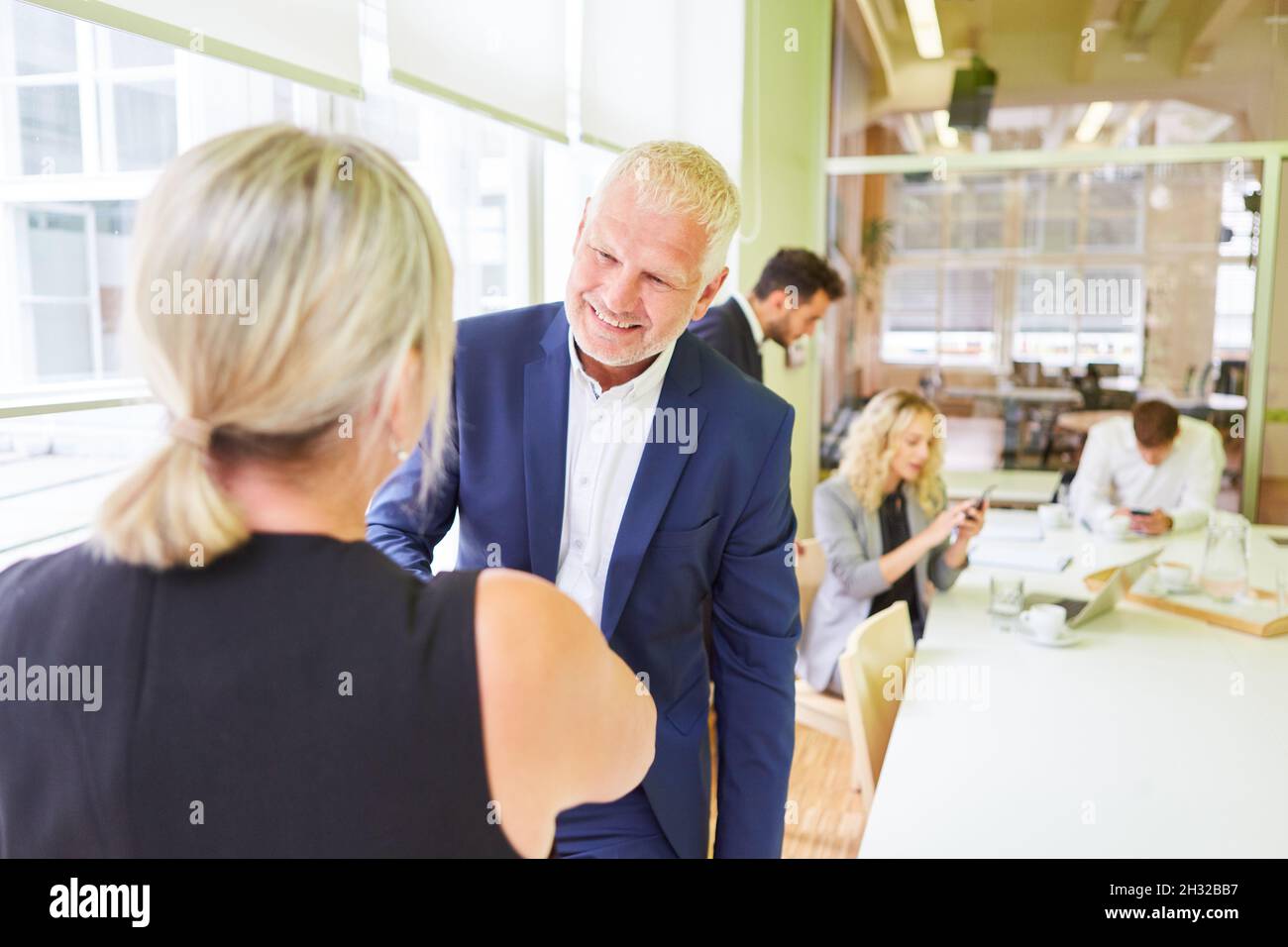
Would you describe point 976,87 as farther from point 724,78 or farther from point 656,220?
point 656,220

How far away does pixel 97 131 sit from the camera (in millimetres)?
1522

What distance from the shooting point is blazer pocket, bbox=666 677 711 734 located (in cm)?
150

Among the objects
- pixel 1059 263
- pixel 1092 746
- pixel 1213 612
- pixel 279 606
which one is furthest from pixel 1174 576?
pixel 279 606

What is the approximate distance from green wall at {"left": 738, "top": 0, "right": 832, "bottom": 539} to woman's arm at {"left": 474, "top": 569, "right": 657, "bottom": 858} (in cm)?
290

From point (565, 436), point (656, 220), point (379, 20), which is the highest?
point (379, 20)

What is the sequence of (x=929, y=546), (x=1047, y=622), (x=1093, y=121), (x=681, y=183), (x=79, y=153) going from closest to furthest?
1. (x=681, y=183)
2. (x=79, y=153)
3. (x=1047, y=622)
4. (x=929, y=546)
5. (x=1093, y=121)

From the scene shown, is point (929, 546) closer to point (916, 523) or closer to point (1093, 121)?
point (916, 523)

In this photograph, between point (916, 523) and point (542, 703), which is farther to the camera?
point (916, 523)

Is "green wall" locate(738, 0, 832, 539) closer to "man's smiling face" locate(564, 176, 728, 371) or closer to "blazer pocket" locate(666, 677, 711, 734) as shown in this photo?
"man's smiling face" locate(564, 176, 728, 371)

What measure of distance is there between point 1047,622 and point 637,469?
4.71 ft

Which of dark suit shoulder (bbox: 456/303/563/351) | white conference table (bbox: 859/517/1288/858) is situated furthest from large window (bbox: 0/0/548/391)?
white conference table (bbox: 859/517/1288/858)

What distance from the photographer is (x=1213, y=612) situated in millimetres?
2605

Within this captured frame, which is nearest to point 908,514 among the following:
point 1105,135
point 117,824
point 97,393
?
point 97,393
